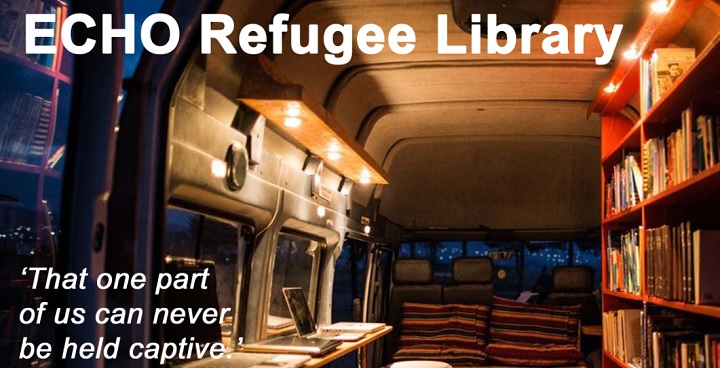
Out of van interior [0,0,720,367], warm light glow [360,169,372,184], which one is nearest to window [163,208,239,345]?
van interior [0,0,720,367]

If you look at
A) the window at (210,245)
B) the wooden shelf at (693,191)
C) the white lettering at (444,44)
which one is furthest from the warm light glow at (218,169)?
the wooden shelf at (693,191)

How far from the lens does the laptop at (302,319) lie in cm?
434

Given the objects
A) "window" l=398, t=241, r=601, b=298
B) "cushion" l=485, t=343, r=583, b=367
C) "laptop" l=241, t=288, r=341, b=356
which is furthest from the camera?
"window" l=398, t=241, r=601, b=298

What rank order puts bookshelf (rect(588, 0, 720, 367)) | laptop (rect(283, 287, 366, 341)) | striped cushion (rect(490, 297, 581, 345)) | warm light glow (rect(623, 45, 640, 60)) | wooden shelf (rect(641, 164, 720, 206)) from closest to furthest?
1. wooden shelf (rect(641, 164, 720, 206))
2. bookshelf (rect(588, 0, 720, 367))
3. warm light glow (rect(623, 45, 640, 60))
4. laptop (rect(283, 287, 366, 341))
5. striped cushion (rect(490, 297, 581, 345))

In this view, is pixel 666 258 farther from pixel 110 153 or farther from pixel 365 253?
pixel 365 253

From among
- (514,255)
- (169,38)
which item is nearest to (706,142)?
(169,38)

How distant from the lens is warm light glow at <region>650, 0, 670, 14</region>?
9.89 feet

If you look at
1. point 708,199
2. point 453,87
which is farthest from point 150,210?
point 453,87

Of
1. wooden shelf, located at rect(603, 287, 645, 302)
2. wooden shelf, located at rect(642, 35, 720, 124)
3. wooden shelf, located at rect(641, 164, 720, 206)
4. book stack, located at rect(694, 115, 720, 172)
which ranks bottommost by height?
wooden shelf, located at rect(603, 287, 645, 302)

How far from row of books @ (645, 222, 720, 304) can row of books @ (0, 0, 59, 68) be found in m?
2.47

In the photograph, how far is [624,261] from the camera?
13.2 ft

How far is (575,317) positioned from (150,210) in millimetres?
5011

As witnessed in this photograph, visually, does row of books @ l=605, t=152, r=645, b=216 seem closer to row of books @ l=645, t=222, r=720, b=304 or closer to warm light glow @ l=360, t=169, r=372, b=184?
row of books @ l=645, t=222, r=720, b=304

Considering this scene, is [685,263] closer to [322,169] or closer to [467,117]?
[322,169]
